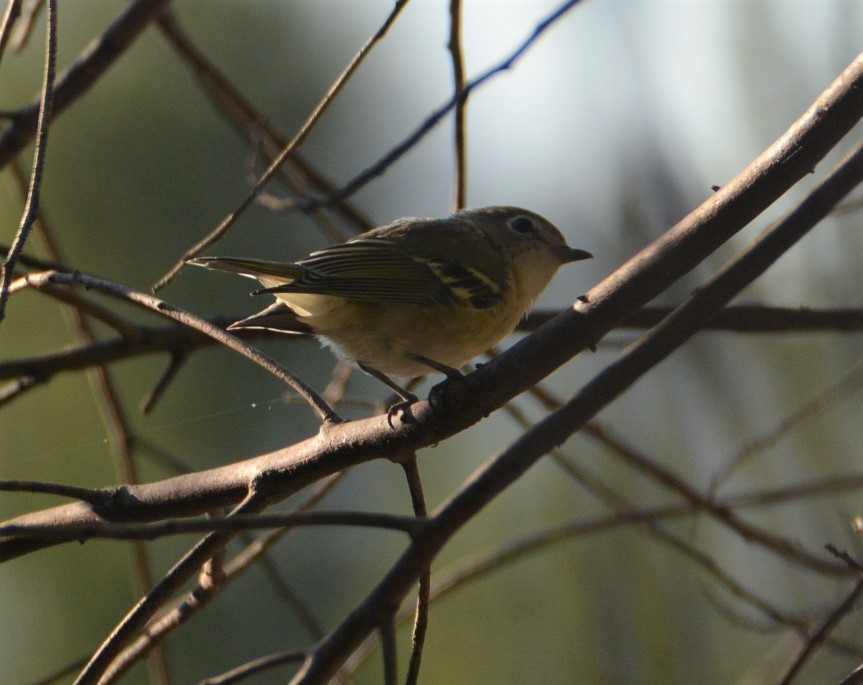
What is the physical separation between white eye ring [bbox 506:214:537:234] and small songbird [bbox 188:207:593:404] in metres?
0.37

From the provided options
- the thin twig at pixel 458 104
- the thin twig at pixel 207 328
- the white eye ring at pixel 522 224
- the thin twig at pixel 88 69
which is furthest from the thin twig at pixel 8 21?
the white eye ring at pixel 522 224

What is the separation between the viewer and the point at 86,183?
774cm

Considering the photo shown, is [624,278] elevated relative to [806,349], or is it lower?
lower

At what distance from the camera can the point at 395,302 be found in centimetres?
303

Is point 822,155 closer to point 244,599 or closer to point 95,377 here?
point 95,377

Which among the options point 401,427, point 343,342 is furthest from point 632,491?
point 401,427

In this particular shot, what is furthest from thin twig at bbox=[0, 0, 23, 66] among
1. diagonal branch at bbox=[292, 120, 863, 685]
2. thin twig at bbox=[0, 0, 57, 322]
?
diagonal branch at bbox=[292, 120, 863, 685]

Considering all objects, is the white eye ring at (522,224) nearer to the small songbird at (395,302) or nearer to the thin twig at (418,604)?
the small songbird at (395,302)

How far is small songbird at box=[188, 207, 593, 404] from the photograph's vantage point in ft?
9.50

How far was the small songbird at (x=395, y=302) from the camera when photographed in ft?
9.50

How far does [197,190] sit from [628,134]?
4.71 meters

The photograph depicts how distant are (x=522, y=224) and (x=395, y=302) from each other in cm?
96

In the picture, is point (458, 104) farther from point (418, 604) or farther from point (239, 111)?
point (239, 111)

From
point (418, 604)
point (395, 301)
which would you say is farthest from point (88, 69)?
point (418, 604)
